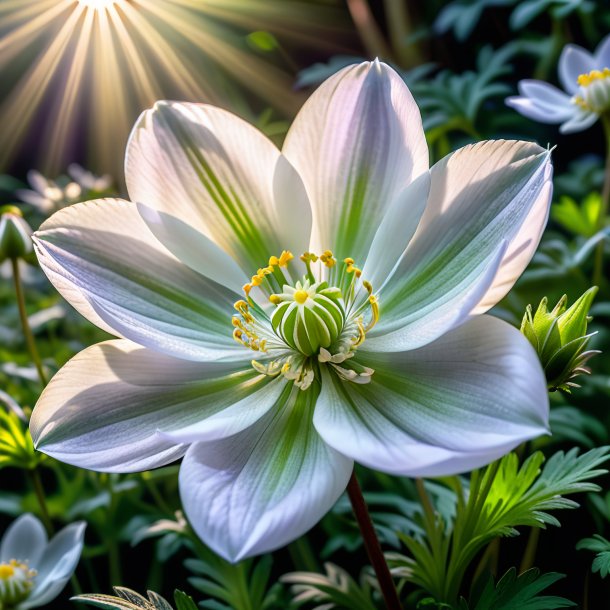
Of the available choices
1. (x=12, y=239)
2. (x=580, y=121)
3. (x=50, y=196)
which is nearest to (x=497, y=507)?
(x=12, y=239)

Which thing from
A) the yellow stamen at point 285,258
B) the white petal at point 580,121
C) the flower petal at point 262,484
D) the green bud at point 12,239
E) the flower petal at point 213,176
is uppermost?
the white petal at point 580,121

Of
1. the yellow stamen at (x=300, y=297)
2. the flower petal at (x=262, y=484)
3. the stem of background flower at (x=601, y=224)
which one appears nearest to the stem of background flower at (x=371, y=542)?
the flower petal at (x=262, y=484)

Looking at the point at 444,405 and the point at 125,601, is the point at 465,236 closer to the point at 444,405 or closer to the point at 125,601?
the point at 444,405

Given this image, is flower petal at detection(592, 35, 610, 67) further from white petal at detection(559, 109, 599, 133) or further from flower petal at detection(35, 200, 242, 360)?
flower petal at detection(35, 200, 242, 360)

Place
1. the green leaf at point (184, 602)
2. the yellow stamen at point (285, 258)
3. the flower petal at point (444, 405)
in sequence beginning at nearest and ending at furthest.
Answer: the flower petal at point (444, 405) → the green leaf at point (184, 602) → the yellow stamen at point (285, 258)

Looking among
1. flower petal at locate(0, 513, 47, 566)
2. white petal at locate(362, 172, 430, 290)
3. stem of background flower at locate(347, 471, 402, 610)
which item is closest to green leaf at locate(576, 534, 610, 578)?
stem of background flower at locate(347, 471, 402, 610)

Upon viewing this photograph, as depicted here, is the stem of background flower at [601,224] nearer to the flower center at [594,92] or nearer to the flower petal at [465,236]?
the flower center at [594,92]
